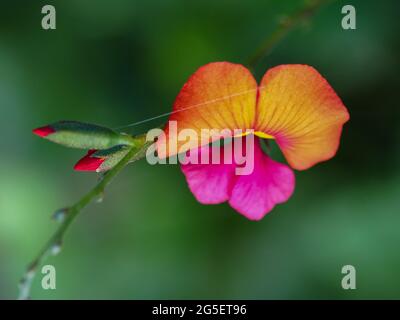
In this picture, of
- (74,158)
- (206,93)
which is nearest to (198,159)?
(206,93)

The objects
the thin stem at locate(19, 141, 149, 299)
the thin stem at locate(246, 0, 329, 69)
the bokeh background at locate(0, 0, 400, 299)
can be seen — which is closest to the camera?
the thin stem at locate(19, 141, 149, 299)

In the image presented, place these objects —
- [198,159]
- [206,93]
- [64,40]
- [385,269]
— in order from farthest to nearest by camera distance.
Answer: [64,40], [385,269], [198,159], [206,93]

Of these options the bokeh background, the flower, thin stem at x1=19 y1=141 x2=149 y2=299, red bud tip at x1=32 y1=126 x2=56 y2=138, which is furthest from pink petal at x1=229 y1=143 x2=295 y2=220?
the bokeh background

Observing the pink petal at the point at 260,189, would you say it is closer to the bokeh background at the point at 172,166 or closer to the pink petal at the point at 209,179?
the pink petal at the point at 209,179

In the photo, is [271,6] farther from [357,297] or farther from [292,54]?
[357,297]

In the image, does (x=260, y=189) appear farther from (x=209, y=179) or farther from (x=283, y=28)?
(x=283, y=28)

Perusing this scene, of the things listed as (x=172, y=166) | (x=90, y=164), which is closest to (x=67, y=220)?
(x=90, y=164)

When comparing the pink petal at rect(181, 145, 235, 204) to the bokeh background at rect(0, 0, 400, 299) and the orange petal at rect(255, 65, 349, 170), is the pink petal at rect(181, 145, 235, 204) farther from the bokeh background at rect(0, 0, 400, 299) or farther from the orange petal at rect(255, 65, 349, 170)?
the bokeh background at rect(0, 0, 400, 299)
